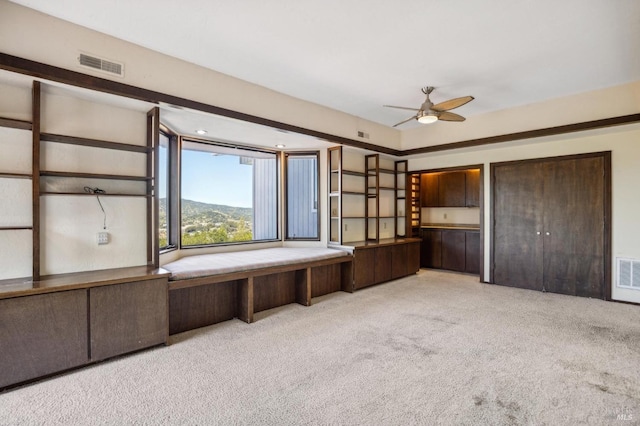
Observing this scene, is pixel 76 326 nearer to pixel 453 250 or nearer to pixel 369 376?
pixel 369 376

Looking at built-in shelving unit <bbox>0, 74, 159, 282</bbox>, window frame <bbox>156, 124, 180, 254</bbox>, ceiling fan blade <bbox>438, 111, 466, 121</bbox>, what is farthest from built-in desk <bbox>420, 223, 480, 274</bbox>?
built-in shelving unit <bbox>0, 74, 159, 282</bbox>

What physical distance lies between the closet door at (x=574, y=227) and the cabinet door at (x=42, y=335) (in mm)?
6399

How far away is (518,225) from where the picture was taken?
5.49 metres

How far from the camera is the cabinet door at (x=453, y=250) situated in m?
6.57

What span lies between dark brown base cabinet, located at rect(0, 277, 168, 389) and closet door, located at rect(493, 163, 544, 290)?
553 cm

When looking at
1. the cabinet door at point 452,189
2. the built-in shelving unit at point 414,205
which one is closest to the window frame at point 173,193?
the built-in shelving unit at point 414,205

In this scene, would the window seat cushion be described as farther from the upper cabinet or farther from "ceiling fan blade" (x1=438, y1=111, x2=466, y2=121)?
the upper cabinet

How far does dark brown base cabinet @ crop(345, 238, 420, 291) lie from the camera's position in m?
5.22

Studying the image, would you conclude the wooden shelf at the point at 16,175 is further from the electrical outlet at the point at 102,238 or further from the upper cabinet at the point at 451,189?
the upper cabinet at the point at 451,189

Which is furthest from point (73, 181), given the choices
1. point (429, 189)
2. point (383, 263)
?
point (429, 189)

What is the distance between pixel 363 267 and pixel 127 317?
351 centimetres

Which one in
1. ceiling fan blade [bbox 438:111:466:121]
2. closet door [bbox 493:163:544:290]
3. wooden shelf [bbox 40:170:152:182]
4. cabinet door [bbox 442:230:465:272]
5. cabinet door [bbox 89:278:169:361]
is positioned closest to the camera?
cabinet door [bbox 89:278:169:361]

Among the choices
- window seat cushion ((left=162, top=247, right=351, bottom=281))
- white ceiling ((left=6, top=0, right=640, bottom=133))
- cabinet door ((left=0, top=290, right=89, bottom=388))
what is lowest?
cabinet door ((left=0, top=290, right=89, bottom=388))

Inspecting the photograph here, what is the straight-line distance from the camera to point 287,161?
18.8 feet
